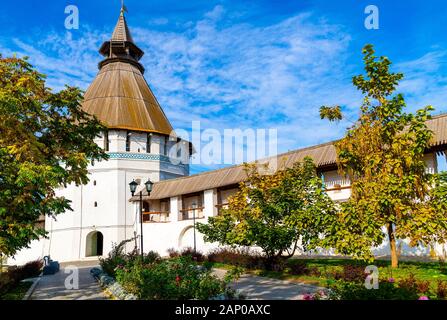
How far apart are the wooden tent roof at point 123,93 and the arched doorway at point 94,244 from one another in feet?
30.0

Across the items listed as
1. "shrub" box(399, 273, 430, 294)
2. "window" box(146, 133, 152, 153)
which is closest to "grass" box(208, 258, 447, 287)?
"shrub" box(399, 273, 430, 294)

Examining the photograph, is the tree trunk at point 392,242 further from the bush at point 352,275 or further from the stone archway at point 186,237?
the stone archway at point 186,237

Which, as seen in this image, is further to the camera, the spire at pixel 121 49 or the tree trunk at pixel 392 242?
the spire at pixel 121 49

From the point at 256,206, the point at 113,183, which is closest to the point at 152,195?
the point at 113,183

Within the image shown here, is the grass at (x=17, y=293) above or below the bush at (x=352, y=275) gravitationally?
below

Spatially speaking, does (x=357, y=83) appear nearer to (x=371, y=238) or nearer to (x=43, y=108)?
(x=371, y=238)

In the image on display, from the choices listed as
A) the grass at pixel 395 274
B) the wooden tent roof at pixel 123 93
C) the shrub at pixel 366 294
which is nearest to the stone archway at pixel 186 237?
the wooden tent roof at pixel 123 93

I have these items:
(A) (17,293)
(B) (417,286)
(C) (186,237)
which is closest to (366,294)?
(B) (417,286)

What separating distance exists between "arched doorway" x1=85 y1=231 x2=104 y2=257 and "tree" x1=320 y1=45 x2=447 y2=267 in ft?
78.1

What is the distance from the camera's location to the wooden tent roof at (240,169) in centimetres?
1506

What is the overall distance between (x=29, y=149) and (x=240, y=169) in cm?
1430

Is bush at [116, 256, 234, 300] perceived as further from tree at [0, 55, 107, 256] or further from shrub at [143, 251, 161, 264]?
shrub at [143, 251, 161, 264]

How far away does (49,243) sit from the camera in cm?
2914
